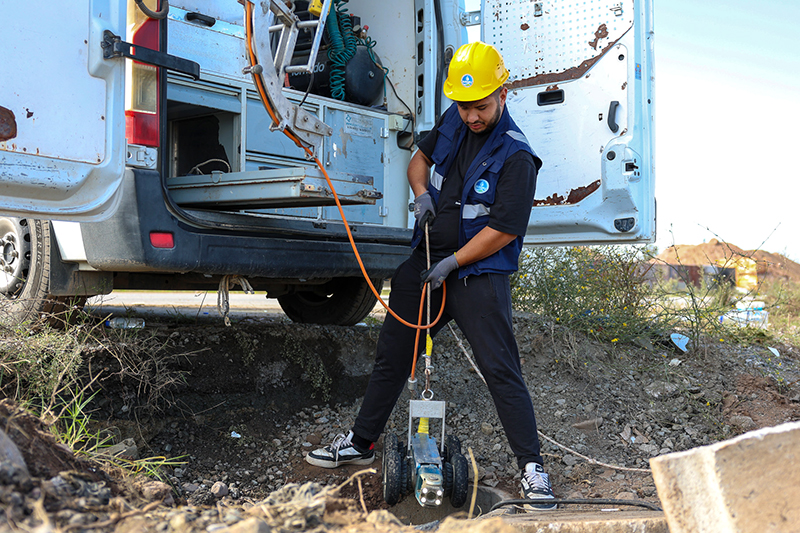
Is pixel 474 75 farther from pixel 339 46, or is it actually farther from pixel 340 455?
pixel 339 46

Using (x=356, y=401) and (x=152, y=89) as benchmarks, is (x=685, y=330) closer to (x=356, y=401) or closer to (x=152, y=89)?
(x=356, y=401)

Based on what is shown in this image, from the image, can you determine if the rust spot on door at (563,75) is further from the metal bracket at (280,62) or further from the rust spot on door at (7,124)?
the rust spot on door at (7,124)

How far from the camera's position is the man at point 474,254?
273cm

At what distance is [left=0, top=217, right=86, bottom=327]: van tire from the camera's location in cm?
313

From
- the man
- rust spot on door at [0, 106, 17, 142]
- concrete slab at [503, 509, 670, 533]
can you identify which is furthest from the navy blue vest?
rust spot on door at [0, 106, 17, 142]

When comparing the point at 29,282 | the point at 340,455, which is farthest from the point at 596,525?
the point at 29,282

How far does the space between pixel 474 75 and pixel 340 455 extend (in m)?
1.81

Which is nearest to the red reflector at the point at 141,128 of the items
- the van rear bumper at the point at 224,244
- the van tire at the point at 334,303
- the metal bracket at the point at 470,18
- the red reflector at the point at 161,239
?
the van rear bumper at the point at 224,244

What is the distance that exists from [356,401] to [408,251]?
0.95 metres

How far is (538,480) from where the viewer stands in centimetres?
260

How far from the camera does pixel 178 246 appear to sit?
281 cm

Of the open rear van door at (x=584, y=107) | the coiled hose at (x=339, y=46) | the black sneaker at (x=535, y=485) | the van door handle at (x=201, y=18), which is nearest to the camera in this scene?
the black sneaker at (x=535, y=485)

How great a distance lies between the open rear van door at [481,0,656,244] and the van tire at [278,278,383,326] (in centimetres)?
123

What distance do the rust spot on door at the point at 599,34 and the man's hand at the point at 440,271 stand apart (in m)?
1.92
